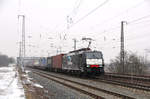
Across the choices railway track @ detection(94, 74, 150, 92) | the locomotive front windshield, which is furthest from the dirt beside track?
the locomotive front windshield

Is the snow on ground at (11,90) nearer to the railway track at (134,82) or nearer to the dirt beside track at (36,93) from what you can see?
the dirt beside track at (36,93)

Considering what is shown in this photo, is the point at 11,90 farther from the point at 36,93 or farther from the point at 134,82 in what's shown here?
the point at 134,82

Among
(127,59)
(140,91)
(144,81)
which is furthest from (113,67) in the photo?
(140,91)

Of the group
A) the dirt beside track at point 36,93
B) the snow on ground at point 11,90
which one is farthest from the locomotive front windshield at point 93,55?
the dirt beside track at point 36,93

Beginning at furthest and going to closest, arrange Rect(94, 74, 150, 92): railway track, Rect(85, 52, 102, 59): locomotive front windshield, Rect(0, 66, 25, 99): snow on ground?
1. Rect(85, 52, 102, 59): locomotive front windshield
2. Rect(94, 74, 150, 92): railway track
3. Rect(0, 66, 25, 99): snow on ground

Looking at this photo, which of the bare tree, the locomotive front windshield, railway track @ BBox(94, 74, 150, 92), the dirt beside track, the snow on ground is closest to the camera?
the snow on ground

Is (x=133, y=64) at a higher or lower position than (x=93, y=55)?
lower

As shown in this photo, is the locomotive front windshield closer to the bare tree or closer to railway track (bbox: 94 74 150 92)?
railway track (bbox: 94 74 150 92)

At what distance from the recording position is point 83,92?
43.3 ft

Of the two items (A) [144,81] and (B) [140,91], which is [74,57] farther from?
(B) [140,91]

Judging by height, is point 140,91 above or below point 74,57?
below

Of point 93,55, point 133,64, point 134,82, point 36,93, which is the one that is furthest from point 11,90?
point 133,64

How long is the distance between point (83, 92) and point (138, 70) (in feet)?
80.7

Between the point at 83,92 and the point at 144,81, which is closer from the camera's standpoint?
the point at 83,92
